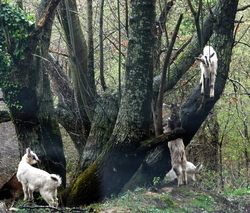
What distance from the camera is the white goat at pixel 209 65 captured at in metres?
6.24

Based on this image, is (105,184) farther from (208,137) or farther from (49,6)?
(208,137)

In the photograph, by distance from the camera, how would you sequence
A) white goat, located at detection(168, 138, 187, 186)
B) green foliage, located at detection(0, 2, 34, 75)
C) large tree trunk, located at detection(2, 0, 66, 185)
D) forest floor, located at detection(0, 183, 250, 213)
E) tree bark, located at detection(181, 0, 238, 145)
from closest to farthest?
forest floor, located at detection(0, 183, 250, 213) → tree bark, located at detection(181, 0, 238, 145) → white goat, located at detection(168, 138, 187, 186) → green foliage, located at detection(0, 2, 34, 75) → large tree trunk, located at detection(2, 0, 66, 185)

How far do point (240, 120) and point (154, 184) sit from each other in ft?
23.7

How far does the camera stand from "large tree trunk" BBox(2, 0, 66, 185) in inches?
322

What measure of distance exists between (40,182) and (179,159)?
113 inches

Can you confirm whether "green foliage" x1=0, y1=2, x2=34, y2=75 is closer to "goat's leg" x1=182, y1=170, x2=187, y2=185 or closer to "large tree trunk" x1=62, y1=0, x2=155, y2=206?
"large tree trunk" x1=62, y1=0, x2=155, y2=206

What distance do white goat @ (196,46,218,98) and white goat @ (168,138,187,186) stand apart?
4.56 feet

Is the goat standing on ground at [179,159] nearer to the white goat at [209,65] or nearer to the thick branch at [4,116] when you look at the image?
the white goat at [209,65]

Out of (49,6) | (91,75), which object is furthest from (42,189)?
(49,6)

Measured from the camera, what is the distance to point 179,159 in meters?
7.57

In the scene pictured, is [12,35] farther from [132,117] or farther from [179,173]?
[179,173]

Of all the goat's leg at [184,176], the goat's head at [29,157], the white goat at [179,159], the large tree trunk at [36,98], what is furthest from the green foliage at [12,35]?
the goat's leg at [184,176]

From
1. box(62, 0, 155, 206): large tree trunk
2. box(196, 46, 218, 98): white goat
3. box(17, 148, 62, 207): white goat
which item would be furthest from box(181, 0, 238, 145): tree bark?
box(17, 148, 62, 207): white goat

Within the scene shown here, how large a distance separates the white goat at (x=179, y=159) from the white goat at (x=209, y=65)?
1.39 metres
